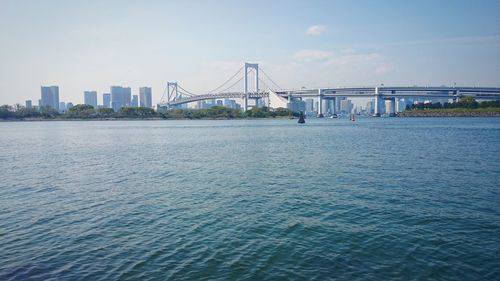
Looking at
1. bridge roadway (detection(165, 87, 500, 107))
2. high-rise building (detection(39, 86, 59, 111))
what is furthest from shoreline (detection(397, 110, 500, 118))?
high-rise building (detection(39, 86, 59, 111))

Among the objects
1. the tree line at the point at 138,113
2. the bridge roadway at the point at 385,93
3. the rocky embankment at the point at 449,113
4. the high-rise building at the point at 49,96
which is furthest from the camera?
the high-rise building at the point at 49,96

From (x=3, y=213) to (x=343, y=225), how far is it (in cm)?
910

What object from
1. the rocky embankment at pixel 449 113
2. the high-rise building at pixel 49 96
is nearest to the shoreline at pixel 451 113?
the rocky embankment at pixel 449 113

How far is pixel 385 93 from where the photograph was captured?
10731 cm

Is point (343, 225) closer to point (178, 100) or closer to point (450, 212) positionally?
point (450, 212)

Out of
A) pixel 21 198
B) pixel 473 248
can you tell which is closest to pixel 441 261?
pixel 473 248

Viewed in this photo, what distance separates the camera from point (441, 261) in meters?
6.25

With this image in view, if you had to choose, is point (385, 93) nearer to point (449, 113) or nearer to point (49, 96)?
point (449, 113)

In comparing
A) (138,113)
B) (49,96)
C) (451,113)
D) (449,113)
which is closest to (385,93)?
(449,113)

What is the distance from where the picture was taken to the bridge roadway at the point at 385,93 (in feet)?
332

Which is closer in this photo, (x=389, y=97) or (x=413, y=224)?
(x=413, y=224)

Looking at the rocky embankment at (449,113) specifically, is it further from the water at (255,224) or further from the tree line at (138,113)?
the water at (255,224)

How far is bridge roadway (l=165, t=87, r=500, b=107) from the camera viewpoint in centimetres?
10131

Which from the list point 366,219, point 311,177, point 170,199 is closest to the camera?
point 366,219
